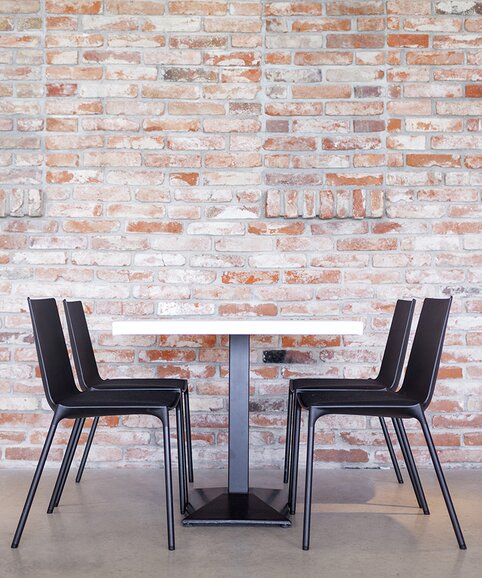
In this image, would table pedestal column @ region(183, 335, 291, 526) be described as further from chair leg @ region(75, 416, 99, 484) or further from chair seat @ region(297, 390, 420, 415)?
chair leg @ region(75, 416, 99, 484)

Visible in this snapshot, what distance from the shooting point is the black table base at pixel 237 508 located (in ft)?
8.87

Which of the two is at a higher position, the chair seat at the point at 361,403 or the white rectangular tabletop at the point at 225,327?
the white rectangular tabletop at the point at 225,327

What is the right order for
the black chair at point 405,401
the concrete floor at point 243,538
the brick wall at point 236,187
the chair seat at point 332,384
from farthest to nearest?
the brick wall at point 236,187 < the chair seat at point 332,384 < the black chair at point 405,401 < the concrete floor at point 243,538

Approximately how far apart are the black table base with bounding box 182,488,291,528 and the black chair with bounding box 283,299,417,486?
13 cm

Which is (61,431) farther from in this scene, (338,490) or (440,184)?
(440,184)

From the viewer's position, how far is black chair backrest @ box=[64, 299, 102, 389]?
9.98 feet

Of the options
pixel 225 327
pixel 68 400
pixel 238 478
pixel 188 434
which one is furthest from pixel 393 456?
pixel 68 400

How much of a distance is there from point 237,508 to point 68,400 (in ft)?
2.51

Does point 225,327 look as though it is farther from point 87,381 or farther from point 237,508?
point 87,381

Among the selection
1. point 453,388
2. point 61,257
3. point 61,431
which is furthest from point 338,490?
point 61,257

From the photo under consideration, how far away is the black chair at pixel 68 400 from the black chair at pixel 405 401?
1.52 ft

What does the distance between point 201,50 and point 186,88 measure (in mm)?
204

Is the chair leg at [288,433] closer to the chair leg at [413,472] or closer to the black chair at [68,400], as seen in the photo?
the chair leg at [413,472]

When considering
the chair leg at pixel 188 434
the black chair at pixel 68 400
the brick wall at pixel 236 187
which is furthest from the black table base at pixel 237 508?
the brick wall at pixel 236 187
